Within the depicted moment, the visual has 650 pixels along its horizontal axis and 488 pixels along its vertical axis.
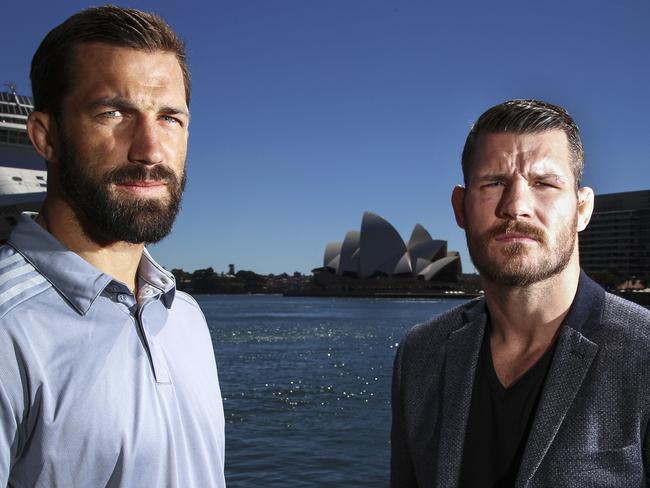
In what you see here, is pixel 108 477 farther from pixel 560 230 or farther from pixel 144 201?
pixel 560 230

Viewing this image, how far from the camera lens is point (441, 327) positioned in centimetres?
145

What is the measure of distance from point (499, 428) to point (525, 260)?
0.96ft

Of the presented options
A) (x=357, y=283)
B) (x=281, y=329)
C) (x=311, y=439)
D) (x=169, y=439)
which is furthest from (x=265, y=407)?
(x=357, y=283)

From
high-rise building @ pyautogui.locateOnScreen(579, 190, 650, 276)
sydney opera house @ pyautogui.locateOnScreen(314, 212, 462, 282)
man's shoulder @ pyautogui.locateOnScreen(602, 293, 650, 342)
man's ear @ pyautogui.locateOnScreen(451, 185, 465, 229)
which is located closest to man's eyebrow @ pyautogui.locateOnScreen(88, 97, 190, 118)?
man's ear @ pyautogui.locateOnScreen(451, 185, 465, 229)

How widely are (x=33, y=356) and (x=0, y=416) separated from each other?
0.30ft

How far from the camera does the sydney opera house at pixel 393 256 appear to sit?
195 feet

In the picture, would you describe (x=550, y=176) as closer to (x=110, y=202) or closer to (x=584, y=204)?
(x=584, y=204)

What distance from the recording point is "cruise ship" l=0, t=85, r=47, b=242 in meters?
16.7

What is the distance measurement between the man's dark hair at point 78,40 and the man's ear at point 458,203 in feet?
1.93

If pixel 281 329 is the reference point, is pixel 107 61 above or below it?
A: above

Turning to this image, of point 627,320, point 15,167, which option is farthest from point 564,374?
point 15,167

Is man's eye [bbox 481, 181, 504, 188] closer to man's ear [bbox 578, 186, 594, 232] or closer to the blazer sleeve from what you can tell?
man's ear [bbox 578, 186, 594, 232]

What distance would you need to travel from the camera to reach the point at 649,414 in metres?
1.16

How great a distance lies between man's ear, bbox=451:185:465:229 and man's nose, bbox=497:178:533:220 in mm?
108
